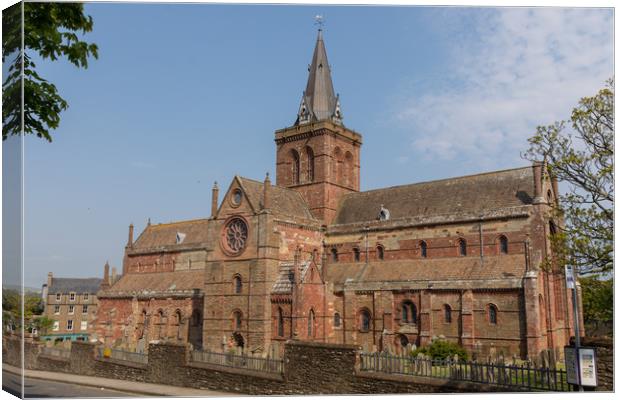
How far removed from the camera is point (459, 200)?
126 ft

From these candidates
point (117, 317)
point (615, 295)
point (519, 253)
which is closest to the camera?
point (615, 295)

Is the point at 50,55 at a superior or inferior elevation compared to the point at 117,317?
superior

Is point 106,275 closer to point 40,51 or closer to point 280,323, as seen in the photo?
point 280,323

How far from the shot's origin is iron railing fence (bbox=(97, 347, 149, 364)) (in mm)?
24688

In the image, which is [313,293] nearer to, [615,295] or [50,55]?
[615,295]

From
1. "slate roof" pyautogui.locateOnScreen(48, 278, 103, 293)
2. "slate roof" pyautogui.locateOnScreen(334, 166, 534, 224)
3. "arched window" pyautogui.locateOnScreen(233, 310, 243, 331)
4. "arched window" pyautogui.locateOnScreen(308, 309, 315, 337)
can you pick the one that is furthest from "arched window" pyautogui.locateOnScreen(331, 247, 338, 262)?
"slate roof" pyautogui.locateOnScreen(48, 278, 103, 293)

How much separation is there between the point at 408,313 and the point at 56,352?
2041 cm

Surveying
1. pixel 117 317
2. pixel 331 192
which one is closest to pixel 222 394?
pixel 331 192

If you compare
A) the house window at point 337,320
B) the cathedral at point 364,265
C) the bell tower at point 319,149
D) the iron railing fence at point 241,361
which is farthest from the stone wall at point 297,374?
the bell tower at point 319,149

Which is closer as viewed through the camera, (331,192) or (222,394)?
(222,394)

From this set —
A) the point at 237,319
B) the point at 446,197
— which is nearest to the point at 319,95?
the point at 446,197

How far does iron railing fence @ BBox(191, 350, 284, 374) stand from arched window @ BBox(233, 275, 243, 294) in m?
14.8

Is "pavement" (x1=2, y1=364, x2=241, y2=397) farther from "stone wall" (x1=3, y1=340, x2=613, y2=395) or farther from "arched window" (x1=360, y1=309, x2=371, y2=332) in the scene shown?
"arched window" (x1=360, y1=309, x2=371, y2=332)

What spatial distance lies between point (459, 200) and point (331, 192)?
432 inches
